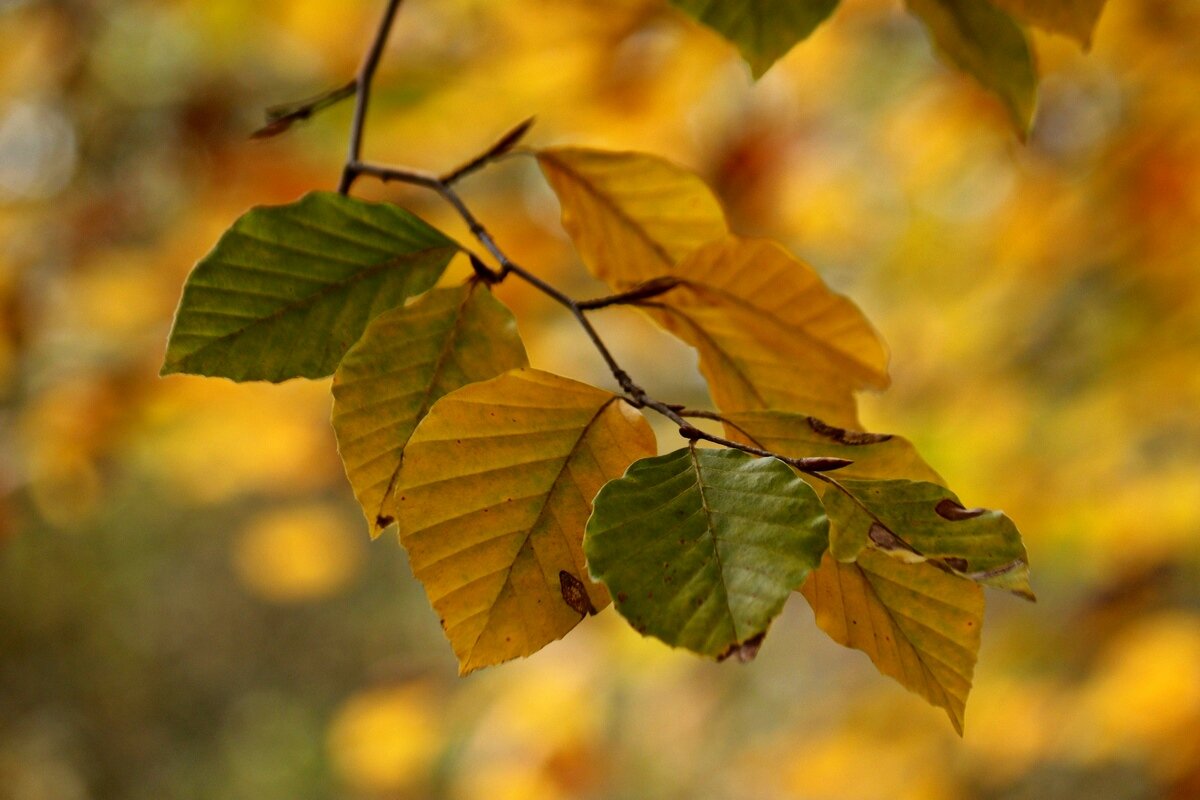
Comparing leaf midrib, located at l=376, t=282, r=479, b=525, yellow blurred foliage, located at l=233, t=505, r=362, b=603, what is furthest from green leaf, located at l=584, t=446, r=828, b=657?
yellow blurred foliage, located at l=233, t=505, r=362, b=603

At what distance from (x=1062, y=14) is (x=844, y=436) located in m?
0.30

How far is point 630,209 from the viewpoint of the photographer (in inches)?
19.6

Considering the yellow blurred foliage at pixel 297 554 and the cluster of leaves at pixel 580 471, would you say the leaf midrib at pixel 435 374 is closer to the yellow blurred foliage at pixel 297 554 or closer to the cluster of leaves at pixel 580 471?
the cluster of leaves at pixel 580 471

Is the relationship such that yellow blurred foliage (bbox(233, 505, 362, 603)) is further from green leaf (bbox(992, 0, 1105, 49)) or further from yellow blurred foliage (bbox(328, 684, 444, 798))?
green leaf (bbox(992, 0, 1105, 49))

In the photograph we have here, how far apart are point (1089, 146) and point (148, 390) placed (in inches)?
80.5

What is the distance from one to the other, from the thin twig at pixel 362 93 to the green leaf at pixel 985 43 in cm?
32

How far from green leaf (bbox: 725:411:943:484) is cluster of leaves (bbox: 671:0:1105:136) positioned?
0.23m

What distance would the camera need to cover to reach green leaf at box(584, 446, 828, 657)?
26 cm

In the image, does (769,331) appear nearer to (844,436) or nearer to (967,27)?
(844,436)

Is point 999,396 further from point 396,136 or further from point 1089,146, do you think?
point 396,136

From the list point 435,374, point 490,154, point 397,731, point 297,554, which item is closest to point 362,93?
point 490,154

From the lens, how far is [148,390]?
1.92m

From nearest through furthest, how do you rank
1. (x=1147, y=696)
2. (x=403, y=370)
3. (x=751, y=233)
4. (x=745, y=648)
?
1. (x=745, y=648)
2. (x=403, y=370)
3. (x=1147, y=696)
4. (x=751, y=233)

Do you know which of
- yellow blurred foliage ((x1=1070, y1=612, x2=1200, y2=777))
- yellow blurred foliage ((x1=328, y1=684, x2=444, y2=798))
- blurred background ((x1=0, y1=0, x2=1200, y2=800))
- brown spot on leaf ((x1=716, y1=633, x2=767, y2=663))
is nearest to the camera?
brown spot on leaf ((x1=716, y1=633, x2=767, y2=663))
